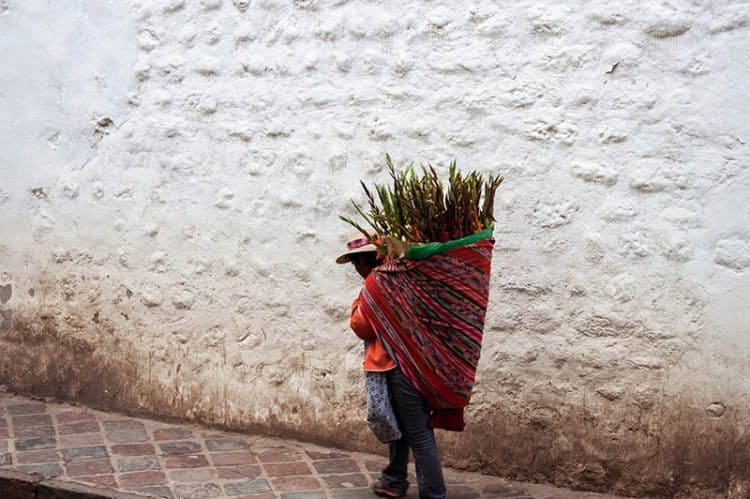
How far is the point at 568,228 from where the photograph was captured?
219 inches

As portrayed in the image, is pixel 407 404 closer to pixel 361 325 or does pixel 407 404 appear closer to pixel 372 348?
pixel 372 348

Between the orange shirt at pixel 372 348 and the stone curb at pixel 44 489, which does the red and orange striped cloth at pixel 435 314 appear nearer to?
the orange shirt at pixel 372 348

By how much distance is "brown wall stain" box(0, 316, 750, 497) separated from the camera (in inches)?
211

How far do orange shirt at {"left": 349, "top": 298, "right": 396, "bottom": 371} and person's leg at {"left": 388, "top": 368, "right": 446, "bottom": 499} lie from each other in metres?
0.06

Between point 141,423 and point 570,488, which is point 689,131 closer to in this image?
point 570,488

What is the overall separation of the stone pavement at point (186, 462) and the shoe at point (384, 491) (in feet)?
0.17

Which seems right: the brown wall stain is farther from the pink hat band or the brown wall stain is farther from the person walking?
the pink hat band

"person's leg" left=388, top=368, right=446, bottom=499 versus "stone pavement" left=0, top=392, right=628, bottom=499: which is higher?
"person's leg" left=388, top=368, right=446, bottom=499

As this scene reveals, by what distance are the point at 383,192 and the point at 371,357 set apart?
0.80 metres

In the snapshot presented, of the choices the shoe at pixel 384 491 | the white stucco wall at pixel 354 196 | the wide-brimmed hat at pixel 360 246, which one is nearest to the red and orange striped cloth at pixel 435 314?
the wide-brimmed hat at pixel 360 246

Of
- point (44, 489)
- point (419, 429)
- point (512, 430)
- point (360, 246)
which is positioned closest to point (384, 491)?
point (419, 429)

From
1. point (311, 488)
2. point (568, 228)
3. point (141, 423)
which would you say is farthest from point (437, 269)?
point (141, 423)

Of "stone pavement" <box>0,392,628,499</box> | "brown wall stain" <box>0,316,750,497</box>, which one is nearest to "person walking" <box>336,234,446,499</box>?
"stone pavement" <box>0,392,628,499</box>

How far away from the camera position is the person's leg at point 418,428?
5008 millimetres
